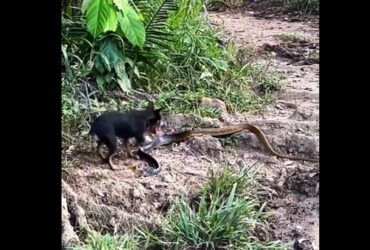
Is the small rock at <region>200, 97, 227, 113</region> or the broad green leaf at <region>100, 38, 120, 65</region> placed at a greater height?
the broad green leaf at <region>100, 38, 120, 65</region>

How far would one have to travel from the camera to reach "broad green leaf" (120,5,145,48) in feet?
5.58

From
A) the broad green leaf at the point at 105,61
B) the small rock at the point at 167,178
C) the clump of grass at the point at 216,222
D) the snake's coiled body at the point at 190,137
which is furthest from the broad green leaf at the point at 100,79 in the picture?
the clump of grass at the point at 216,222

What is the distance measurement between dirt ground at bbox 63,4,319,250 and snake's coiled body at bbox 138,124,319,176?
0.06ft

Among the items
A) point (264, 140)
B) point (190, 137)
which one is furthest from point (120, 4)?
point (264, 140)

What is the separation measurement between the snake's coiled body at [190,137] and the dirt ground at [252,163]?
2 cm

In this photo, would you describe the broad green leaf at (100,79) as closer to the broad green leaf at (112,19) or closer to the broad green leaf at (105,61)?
the broad green leaf at (105,61)

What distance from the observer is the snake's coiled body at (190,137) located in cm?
167

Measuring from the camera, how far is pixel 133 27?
1747 mm

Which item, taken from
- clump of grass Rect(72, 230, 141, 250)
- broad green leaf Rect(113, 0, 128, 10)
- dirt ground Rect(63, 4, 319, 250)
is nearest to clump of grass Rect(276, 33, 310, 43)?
dirt ground Rect(63, 4, 319, 250)

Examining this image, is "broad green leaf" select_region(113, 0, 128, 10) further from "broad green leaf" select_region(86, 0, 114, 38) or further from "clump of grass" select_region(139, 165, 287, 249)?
"clump of grass" select_region(139, 165, 287, 249)

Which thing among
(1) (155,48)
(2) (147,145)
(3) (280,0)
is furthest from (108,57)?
(3) (280,0)
